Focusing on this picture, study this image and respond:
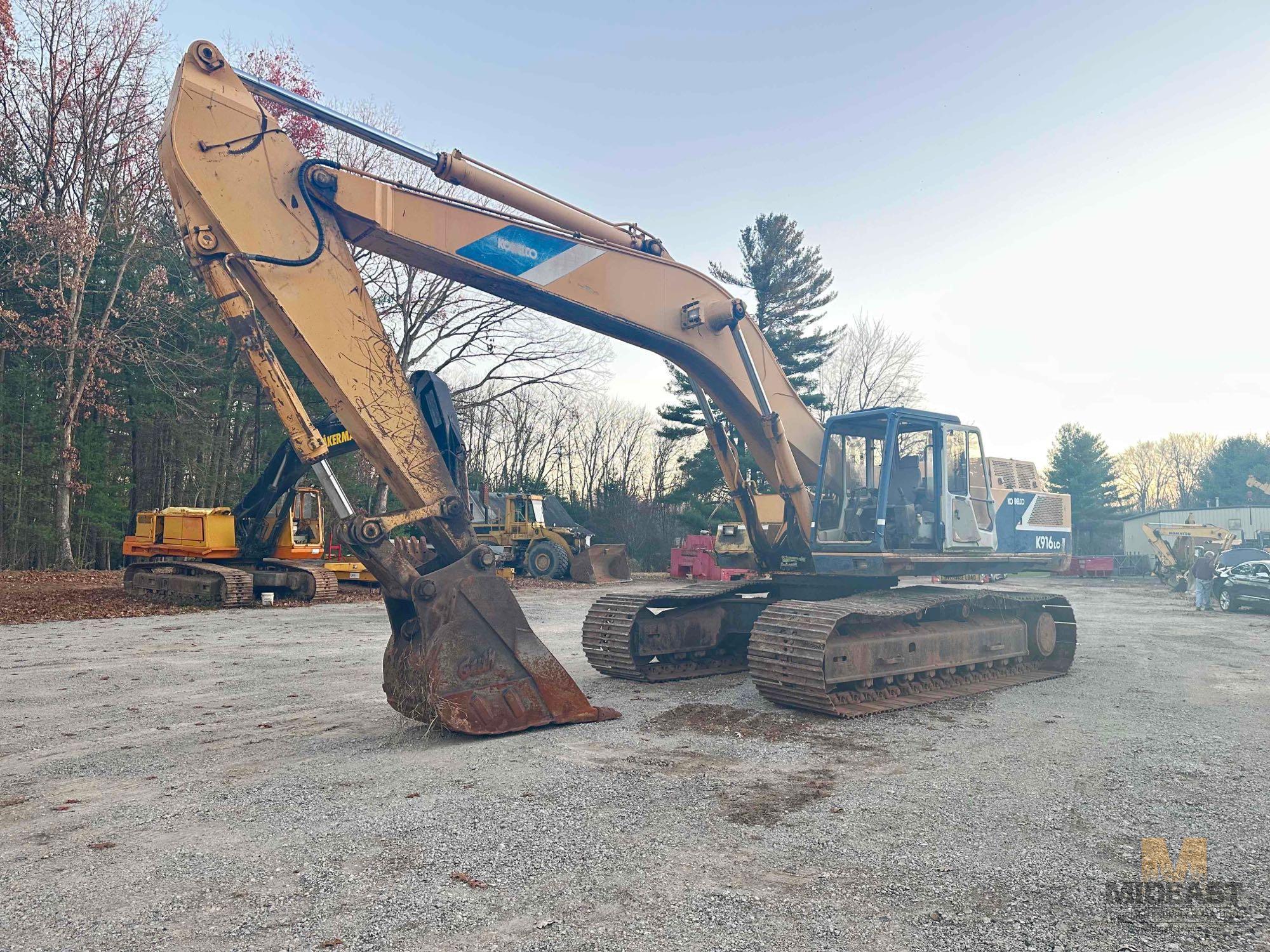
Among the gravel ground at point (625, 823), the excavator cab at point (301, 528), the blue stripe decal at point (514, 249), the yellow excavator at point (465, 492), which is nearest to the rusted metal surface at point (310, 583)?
the excavator cab at point (301, 528)

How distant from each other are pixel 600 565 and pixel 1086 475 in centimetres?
3423

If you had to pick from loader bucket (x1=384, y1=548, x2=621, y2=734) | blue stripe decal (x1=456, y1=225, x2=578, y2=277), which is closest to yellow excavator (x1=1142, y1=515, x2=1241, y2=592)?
blue stripe decal (x1=456, y1=225, x2=578, y2=277)

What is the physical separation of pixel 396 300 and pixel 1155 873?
87.9 feet

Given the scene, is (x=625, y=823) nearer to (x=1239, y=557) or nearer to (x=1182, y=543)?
(x=1239, y=557)

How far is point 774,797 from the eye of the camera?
196 inches

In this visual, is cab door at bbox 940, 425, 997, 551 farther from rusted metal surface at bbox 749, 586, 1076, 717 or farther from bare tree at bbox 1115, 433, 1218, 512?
bare tree at bbox 1115, 433, 1218, 512

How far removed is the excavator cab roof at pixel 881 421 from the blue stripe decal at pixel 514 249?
11.5 ft

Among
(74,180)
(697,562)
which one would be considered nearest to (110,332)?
(74,180)

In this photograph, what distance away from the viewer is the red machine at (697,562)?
2858cm

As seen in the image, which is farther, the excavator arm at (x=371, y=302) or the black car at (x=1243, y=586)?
the black car at (x=1243, y=586)

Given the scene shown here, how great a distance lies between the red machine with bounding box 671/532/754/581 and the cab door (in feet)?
61.3

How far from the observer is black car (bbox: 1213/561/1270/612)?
1909 cm

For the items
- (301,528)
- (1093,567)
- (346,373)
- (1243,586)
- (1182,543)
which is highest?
(346,373)

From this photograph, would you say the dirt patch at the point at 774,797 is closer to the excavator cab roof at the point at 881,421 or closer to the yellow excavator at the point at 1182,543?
the excavator cab roof at the point at 881,421
